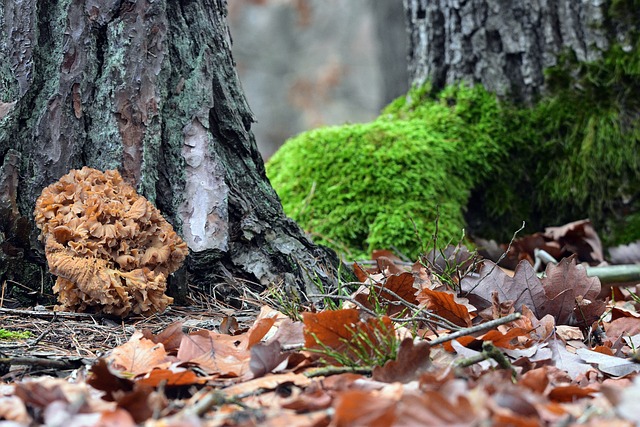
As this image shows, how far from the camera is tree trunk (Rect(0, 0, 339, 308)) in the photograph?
263 centimetres

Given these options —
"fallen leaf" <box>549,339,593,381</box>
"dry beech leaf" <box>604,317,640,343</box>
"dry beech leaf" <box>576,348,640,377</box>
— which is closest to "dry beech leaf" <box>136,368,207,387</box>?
"fallen leaf" <box>549,339,593,381</box>

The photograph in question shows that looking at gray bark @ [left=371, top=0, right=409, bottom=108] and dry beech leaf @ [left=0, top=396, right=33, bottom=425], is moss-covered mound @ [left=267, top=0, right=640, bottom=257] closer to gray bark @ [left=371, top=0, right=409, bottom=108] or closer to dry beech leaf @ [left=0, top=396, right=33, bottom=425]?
dry beech leaf @ [left=0, top=396, right=33, bottom=425]

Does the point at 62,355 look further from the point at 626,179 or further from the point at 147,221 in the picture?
the point at 626,179

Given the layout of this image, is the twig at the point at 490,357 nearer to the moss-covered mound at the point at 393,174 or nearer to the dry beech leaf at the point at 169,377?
the dry beech leaf at the point at 169,377

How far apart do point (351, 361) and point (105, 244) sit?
45.6 inches

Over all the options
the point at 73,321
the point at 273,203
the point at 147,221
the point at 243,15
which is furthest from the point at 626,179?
the point at 243,15

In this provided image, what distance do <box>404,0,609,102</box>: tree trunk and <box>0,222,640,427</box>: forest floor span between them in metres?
2.18

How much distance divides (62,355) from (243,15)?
17.5 meters

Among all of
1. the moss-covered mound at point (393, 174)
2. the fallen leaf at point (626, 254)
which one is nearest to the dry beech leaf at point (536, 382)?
the moss-covered mound at point (393, 174)

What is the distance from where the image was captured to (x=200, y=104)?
2840mm

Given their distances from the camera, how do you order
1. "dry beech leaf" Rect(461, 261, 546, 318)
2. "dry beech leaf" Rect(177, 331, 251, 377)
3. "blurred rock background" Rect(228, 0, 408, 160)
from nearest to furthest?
"dry beech leaf" Rect(177, 331, 251, 377) → "dry beech leaf" Rect(461, 261, 546, 318) → "blurred rock background" Rect(228, 0, 408, 160)

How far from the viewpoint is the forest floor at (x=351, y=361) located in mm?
1379

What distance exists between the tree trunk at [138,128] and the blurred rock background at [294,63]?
1420 centimetres

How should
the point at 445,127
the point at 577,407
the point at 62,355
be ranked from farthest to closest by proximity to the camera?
1. the point at 445,127
2. the point at 62,355
3. the point at 577,407
